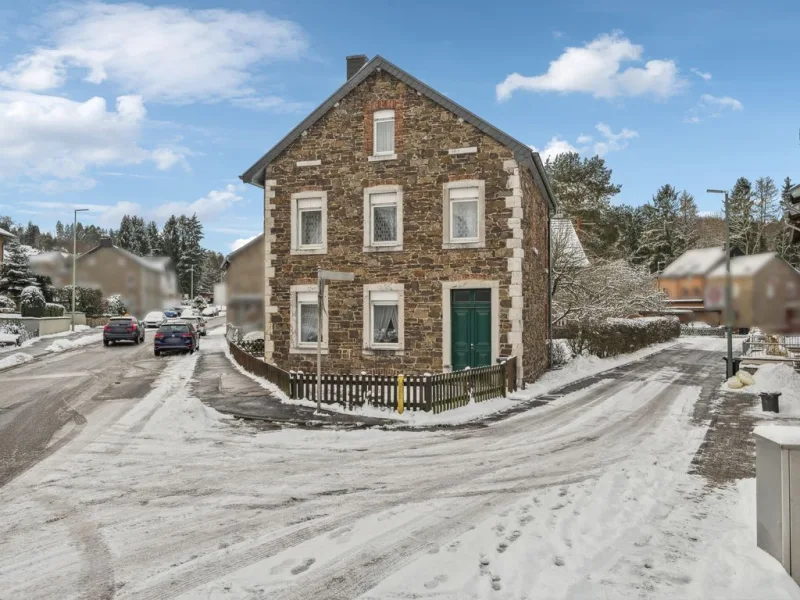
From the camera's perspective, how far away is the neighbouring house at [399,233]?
18750mm

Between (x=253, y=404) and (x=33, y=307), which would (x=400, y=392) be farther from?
(x=33, y=307)

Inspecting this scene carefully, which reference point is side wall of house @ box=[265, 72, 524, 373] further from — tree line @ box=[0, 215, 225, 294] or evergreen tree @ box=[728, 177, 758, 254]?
tree line @ box=[0, 215, 225, 294]

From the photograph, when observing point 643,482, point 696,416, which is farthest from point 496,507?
point 696,416

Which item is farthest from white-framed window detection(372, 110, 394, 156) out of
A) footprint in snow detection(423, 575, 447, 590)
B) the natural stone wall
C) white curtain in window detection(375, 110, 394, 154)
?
footprint in snow detection(423, 575, 447, 590)

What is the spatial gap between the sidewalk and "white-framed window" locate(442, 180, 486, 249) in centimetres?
743

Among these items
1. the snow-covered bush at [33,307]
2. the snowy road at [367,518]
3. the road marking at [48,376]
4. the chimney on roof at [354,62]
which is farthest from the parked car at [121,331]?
the snowy road at [367,518]

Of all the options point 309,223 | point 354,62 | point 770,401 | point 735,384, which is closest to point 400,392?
point 770,401

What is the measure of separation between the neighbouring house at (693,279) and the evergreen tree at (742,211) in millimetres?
1637

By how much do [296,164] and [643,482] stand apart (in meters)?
16.0

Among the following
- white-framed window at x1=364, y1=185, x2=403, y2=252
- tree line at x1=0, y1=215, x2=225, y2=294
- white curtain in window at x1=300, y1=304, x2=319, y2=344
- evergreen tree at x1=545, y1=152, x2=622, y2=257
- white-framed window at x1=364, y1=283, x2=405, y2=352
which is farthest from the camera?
tree line at x1=0, y1=215, x2=225, y2=294

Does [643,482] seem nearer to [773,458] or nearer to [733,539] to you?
[733,539]

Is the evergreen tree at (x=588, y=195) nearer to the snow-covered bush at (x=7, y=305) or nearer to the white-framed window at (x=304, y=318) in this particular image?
the white-framed window at (x=304, y=318)

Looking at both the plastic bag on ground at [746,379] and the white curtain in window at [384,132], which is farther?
the white curtain in window at [384,132]

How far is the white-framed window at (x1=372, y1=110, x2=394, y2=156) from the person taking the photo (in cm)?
1995
